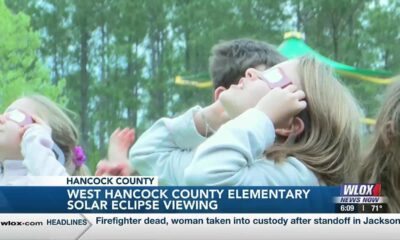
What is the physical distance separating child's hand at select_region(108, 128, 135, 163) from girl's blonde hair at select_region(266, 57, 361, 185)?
599 mm

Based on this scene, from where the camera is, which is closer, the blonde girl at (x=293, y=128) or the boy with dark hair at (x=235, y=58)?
the blonde girl at (x=293, y=128)

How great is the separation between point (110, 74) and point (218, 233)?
0.82 metres

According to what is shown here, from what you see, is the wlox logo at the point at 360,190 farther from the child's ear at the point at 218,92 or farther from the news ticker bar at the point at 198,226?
the child's ear at the point at 218,92

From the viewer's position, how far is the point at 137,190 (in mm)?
3559

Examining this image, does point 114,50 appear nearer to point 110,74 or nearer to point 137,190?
point 110,74

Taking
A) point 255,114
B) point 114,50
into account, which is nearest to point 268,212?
point 255,114

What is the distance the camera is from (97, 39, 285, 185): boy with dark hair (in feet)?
11.4

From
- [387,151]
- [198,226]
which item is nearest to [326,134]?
[387,151]

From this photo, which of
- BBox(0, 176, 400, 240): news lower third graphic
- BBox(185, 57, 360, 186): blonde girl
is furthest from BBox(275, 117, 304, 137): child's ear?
BBox(0, 176, 400, 240): news lower third graphic

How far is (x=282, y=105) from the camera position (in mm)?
3398

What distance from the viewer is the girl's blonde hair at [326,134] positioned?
340 centimetres

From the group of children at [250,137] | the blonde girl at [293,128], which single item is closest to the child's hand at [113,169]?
the group of children at [250,137]

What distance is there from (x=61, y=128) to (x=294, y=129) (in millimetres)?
989

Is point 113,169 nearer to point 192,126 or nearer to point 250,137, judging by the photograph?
point 192,126
